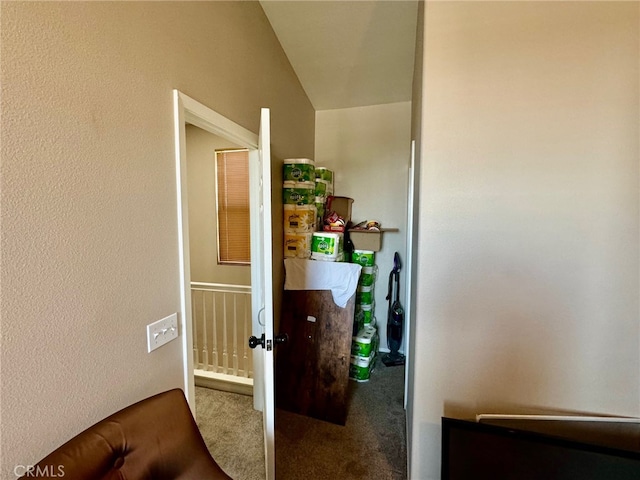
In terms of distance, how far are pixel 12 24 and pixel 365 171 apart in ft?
9.31

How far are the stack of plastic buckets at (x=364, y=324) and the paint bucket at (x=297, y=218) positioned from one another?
707 millimetres

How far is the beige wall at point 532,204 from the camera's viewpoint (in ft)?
4.04

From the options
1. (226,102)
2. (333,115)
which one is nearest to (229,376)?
(226,102)

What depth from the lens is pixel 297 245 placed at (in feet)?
8.00

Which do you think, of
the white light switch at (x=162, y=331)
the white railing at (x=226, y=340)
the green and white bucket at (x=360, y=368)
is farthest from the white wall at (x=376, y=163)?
the white light switch at (x=162, y=331)

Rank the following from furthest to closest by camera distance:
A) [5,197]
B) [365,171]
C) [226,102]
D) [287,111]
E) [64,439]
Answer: [365,171]
[287,111]
[226,102]
[64,439]
[5,197]

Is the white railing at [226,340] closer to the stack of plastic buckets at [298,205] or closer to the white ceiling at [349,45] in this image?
the stack of plastic buckets at [298,205]

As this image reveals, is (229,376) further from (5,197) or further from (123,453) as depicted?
(5,197)

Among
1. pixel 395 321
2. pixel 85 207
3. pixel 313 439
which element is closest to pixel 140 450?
pixel 85 207

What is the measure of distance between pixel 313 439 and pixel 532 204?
1974 millimetres

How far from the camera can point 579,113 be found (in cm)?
124

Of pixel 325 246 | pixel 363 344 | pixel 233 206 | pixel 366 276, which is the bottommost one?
pixel 363 344

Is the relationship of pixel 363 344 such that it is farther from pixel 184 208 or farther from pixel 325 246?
pixel 184 208

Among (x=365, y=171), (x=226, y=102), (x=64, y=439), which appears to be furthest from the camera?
(x=365, y=171)
